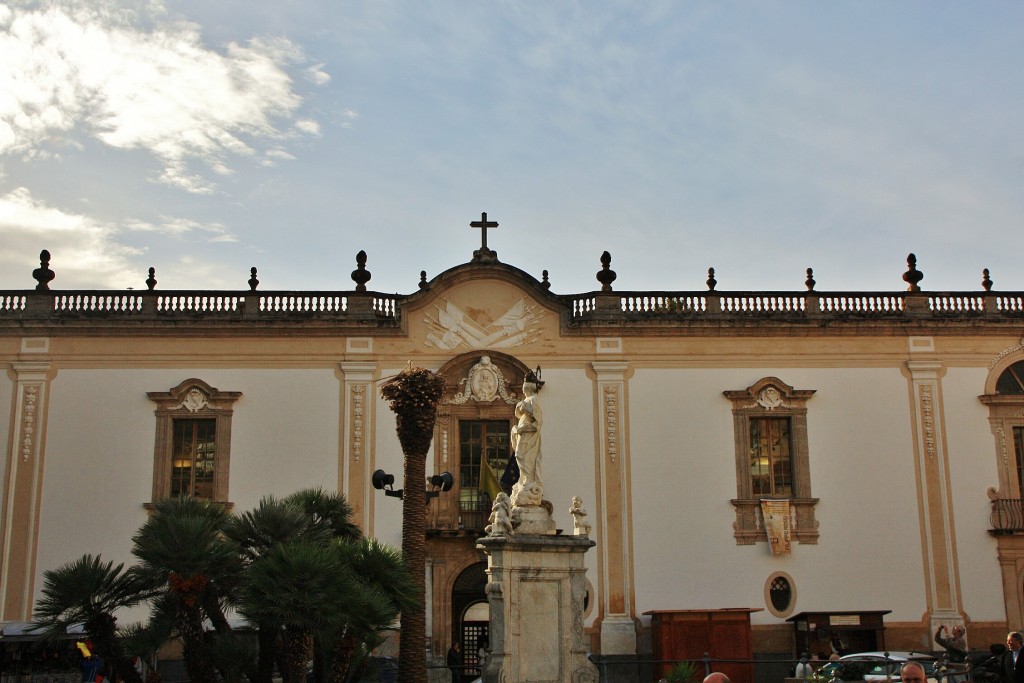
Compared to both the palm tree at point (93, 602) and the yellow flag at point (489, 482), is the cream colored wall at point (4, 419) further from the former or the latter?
the palm tree at point (93, 602)

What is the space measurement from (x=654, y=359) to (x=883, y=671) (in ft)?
31.9

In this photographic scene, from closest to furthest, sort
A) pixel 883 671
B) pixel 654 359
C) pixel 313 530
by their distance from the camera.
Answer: pixel 313 530 → pixel 883 671 → pixel 654 359

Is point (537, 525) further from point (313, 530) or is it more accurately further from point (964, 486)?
point (964, 486)

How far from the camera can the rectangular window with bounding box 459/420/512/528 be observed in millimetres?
24875

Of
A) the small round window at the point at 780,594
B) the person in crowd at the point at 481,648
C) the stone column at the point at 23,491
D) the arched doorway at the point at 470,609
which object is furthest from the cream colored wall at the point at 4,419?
the small round window at the point at 780,594

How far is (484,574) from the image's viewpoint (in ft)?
81.1

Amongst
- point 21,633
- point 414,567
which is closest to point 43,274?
point 21,633

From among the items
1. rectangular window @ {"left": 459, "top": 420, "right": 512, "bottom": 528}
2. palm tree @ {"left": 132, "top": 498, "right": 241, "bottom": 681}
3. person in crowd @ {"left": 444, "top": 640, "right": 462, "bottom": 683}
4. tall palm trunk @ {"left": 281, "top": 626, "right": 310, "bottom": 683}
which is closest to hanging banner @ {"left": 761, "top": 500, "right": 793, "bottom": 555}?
rectangular window @ {"left": 459, "top": 420, "right": 512, "bottom": 528}

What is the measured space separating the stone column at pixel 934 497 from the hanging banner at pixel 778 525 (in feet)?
10.4

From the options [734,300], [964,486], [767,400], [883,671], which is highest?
[734,300]

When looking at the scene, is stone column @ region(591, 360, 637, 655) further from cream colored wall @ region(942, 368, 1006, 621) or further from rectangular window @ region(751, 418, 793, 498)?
cream colored wall @ region(942, 368, 1006, 621)

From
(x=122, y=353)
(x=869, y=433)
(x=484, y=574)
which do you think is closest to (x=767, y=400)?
(x=869, y=433)

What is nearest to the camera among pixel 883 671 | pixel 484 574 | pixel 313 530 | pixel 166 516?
pixel 166 516

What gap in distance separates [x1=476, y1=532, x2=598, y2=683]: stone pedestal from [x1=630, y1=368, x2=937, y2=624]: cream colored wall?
9.81 meters
